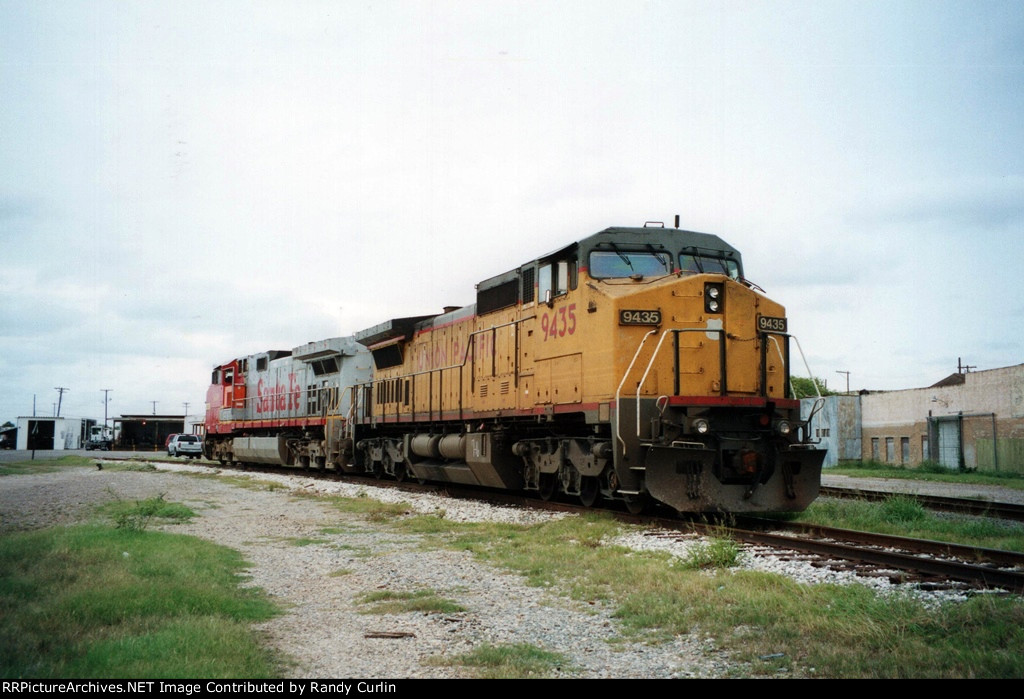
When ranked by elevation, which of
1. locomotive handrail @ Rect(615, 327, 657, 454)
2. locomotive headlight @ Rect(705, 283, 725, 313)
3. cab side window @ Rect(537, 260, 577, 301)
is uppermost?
cab side window @ Rect(537, 260, 577, 301)

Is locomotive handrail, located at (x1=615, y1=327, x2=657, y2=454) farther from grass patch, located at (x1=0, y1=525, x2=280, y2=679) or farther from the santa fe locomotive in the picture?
grass patch, located at (x1=0, y1=525, x2=280, y2=679)

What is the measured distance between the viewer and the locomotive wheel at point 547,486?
45.4 feet

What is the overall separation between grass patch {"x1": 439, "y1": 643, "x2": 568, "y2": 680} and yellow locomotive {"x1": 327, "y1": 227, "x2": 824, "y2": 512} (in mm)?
5076

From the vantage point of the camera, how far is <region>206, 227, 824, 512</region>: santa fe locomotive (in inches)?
407

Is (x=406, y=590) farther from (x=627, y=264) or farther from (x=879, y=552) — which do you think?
(x=627, y=264)

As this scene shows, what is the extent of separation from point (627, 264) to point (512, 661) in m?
7.80

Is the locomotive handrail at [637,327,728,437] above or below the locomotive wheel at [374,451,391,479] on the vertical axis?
above

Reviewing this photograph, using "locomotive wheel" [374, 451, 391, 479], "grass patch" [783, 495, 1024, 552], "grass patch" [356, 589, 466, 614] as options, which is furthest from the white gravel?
"locomotive wheel" [374, 451, 391, 479]

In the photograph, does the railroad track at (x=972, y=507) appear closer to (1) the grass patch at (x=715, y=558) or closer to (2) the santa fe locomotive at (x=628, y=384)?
(2) the santa fe locomotive at (x=628, y=384)

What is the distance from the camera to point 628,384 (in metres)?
10.8

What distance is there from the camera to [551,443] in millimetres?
13188

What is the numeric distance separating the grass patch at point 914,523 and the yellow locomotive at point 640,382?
851 millimetres

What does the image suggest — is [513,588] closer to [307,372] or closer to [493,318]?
[493,318]
